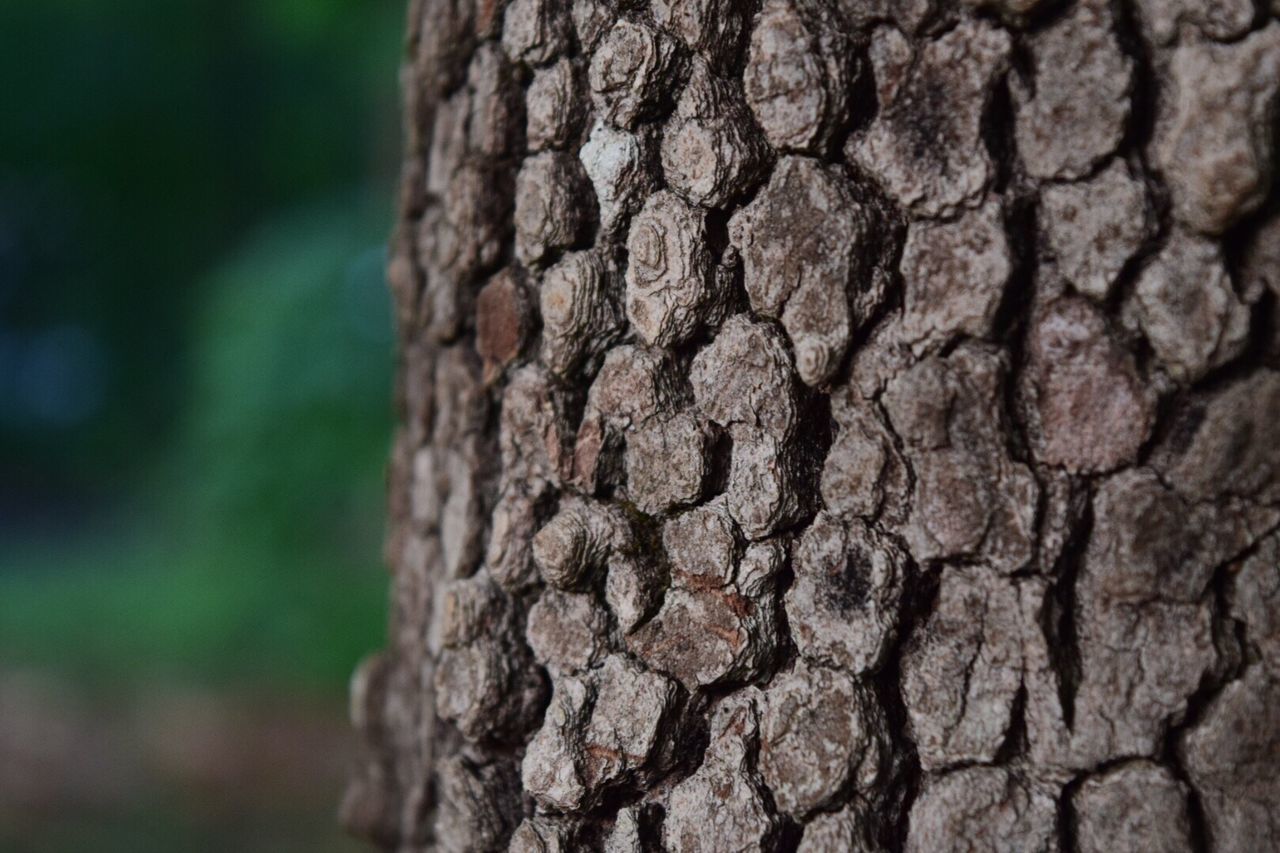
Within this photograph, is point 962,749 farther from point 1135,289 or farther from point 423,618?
point 423,618

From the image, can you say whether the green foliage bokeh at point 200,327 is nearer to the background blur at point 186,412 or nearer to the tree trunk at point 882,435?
the background blur at point 186,412

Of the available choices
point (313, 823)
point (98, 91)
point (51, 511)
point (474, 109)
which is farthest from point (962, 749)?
point (51, 511)

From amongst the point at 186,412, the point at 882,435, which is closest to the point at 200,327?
the point at 186,412

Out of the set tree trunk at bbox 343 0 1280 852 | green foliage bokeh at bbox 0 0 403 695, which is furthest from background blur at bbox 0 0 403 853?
tree trunk at bbox 343 0 1280 852

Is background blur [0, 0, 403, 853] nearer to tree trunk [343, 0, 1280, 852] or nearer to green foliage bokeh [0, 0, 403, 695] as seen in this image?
green foliage bokeh [0, 0, 403, 695]

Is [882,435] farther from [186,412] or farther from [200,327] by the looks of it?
[186,412]

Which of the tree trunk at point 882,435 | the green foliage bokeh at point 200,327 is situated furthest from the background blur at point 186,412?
the tree trunk at point 882,435
